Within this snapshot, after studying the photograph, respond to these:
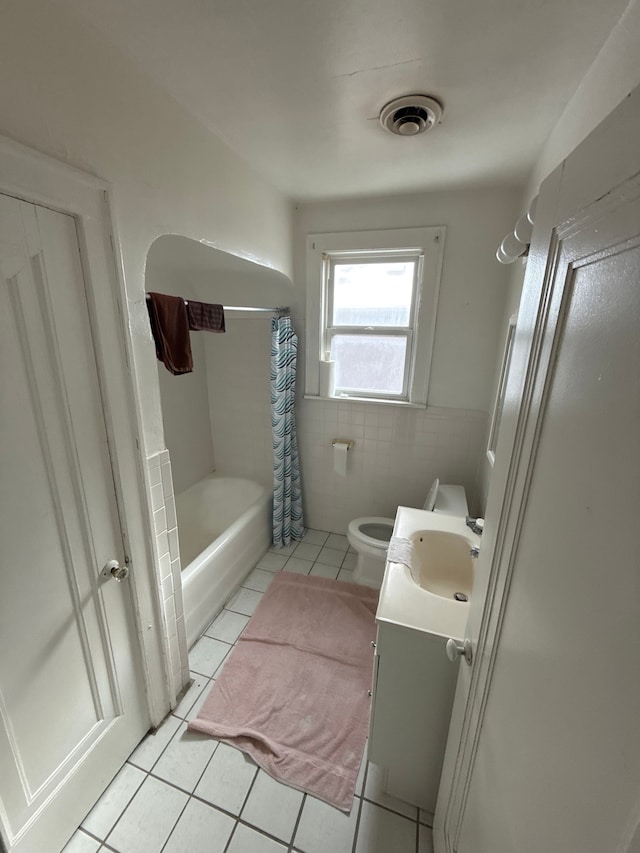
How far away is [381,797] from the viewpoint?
4.27 ft

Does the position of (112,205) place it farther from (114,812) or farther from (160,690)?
(114,812)

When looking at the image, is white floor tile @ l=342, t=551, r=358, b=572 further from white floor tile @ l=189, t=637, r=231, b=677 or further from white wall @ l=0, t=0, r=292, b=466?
white wall @ l=0, t=0, r=292, b=466

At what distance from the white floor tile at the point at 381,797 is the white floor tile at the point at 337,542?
1391mm

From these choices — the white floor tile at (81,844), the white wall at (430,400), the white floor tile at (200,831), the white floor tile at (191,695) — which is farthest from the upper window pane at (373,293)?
the white floor tile at (81,844)

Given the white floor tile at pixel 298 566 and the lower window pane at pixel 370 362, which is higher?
the lower window pane at pixel 370 362

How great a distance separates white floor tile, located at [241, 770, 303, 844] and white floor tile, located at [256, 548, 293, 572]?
1.22 metres

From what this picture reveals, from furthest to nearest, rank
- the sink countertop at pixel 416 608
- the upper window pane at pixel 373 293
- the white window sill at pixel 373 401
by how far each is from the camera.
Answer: the white window sill at pixel 373 401, the upper window pane at pixel 373 293, the sink countertop at pixel 416 608

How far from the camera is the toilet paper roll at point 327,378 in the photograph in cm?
250

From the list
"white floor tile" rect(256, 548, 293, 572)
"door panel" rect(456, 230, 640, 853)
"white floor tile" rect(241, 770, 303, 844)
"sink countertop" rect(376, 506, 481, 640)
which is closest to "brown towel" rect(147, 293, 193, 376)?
"sink countertop" rect(376, 506, 481, 640)

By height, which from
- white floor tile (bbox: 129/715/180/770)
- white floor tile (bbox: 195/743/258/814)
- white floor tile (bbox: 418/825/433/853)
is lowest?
white floor tile (bbox: 418/825/433/853)

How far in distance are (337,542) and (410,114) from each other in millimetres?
2602

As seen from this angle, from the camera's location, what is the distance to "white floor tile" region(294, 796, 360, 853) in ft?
3.84

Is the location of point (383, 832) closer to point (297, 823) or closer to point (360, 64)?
point (297, 823)

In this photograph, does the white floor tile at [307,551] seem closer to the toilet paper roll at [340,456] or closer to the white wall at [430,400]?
the white wall at [430,400]
